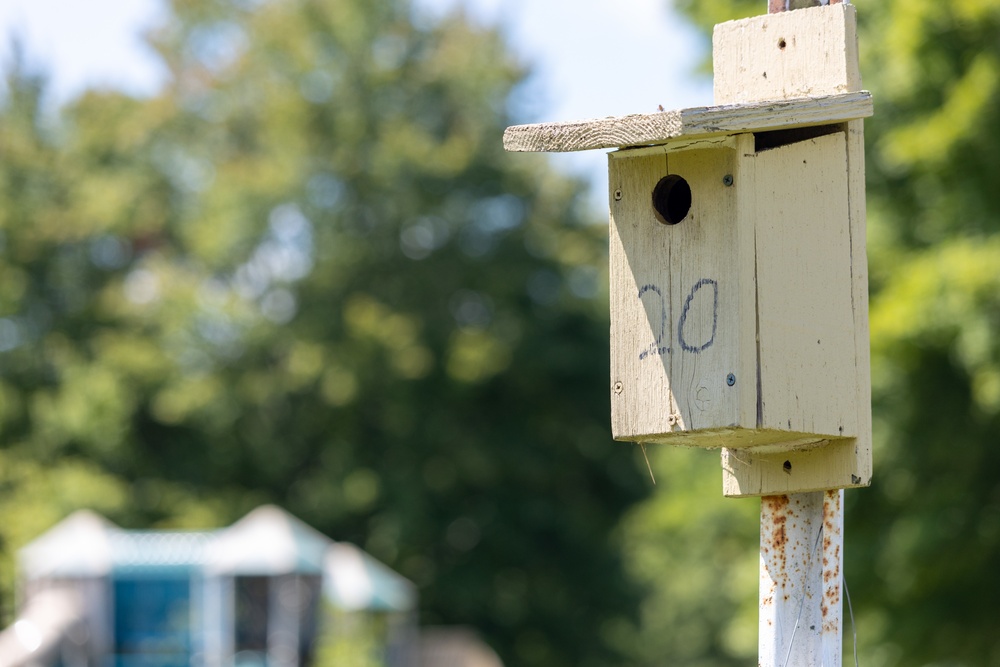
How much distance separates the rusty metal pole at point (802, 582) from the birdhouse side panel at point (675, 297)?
0.27m

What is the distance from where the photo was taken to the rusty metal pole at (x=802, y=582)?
11.8ft

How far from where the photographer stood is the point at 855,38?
3.74 meters

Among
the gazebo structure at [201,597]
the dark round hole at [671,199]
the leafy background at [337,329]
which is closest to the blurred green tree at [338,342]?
the leafy background at [337,329]

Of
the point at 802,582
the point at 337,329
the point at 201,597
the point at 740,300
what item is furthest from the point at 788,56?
the point at 337,329

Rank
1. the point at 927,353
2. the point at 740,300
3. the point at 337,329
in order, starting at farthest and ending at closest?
the point at 337,329, the point at 927,353, the point at 740,300

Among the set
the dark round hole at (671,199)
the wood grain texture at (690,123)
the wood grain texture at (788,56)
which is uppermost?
the wood grain texture at (788,56)

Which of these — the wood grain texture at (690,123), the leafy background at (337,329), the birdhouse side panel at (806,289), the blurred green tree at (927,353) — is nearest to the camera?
the wood grain texture at (690,123)

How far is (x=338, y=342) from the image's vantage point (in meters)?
24.1

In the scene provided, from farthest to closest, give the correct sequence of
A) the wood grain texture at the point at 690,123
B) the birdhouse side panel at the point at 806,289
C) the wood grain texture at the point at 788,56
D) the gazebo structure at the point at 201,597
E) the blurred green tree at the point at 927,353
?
the gazebo structure at the point at 201,597, the blurred green tree at the point at 927,353, the wood grain texture at the point at 788,56, the birdhouse side panel at the point at 806,289, the wood grain texture at the point at 690,123

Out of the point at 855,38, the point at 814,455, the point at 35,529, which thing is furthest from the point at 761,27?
the point at 35,529

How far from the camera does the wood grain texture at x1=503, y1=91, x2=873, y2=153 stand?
3.49m

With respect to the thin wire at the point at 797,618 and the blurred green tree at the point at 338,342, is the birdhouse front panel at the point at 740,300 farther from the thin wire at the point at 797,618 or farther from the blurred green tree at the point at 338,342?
the blurred green tree at the point at 338,342

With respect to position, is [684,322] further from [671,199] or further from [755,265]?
[671,199]

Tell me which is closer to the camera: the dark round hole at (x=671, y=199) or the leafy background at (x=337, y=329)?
the dark round hole at (x=671, y=199)
